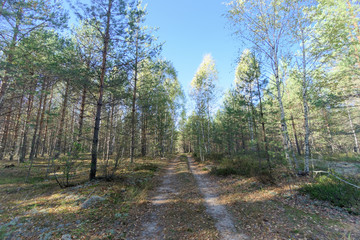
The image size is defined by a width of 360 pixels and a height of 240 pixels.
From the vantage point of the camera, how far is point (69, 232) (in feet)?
12.2

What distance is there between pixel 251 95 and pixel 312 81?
339cm

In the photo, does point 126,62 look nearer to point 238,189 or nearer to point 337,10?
point 238,189

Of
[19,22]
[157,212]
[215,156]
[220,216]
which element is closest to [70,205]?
[157,212]

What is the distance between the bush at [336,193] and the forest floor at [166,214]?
351 millimetres

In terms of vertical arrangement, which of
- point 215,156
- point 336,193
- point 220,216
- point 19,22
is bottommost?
point 220,216

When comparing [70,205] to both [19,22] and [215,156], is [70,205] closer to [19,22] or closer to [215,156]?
[19,22]

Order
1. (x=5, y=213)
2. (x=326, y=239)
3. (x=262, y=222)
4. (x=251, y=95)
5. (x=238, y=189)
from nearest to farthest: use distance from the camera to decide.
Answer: (x=326, y=239) < (x=262, y=222) < (x=5, y=213) < (x=238, y=189) < (x=251, y=95)

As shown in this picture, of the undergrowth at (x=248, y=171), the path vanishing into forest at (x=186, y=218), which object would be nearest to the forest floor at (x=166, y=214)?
the path vanishing into forest at (x=186, y=218)

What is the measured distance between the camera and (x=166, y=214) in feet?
16.9

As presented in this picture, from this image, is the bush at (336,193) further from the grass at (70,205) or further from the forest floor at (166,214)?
the grass at (70,205)

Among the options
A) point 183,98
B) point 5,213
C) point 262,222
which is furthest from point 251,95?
point 183,98

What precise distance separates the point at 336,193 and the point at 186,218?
19.4ft

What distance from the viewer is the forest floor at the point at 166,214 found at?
12.8 ft

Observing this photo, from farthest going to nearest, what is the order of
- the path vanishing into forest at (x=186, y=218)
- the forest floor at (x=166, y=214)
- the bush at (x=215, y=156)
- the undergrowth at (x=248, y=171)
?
the bush at (x=215, y=156), the undergrowth at (x=248, y=171), the path vanishing into forest at (x=186, y=218), the forest floor at (x=166, y=214)
